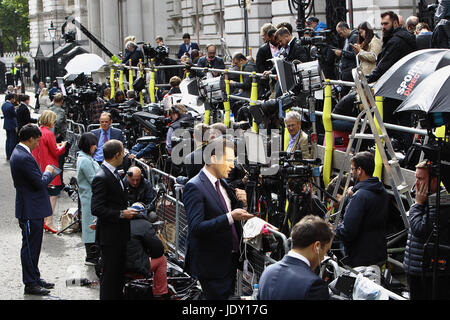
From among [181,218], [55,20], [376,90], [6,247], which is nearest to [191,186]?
[376,90]

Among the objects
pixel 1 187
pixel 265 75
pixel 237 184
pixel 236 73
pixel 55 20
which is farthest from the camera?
pixel 55 20

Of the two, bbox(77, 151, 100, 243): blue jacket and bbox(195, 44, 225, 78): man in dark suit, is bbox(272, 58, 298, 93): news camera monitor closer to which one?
bbox(77, 151, 100, 243): blue jacket

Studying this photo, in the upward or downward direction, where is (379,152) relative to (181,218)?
upward

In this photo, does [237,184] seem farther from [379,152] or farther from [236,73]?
[236,73]

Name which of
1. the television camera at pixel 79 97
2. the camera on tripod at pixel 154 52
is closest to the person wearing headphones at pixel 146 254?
the television camera at pixel 79 97

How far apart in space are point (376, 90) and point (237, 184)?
214cm

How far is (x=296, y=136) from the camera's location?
977 centimetres

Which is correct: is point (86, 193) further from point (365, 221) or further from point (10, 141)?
point (10, 141)

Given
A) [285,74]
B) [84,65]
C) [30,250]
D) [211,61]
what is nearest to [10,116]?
[84,65]

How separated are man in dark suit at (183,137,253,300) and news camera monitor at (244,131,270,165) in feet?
6.46

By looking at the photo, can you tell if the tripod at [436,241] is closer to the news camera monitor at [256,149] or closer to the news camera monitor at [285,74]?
the news camera monitor at [256,149]

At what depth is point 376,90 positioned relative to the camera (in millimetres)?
8102

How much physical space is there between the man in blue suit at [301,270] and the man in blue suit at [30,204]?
5175 millimetres

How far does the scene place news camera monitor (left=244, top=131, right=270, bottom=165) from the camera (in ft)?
29.2
